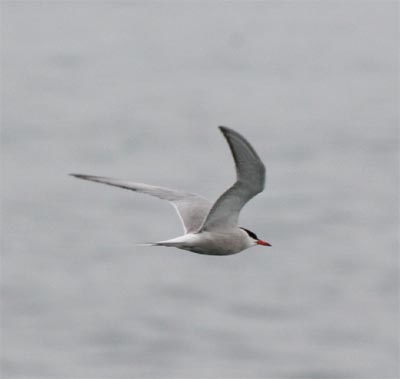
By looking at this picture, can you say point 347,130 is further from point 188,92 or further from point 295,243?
point 295,243

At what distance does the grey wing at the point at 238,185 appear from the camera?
30.5 feet

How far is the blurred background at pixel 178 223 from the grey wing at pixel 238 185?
1735 centimetres

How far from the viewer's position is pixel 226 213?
10.5m

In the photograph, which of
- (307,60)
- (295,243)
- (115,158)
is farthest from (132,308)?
(307,60)

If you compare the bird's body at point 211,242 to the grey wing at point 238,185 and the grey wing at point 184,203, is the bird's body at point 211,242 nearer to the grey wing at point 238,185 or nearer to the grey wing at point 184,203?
the grey wing at point 238,185

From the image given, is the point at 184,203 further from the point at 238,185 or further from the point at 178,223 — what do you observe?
the point at 178,223

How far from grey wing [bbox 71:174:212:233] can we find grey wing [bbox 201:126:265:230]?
656 millimetres

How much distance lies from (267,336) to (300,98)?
3138cm

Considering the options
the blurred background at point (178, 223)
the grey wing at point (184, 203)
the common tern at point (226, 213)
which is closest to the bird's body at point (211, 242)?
the common tern at point (226, 213)

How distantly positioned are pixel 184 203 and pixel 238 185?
1919 mm

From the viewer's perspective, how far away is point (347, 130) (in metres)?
52.1

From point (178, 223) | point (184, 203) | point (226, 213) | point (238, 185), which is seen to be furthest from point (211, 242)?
point (178, 223)

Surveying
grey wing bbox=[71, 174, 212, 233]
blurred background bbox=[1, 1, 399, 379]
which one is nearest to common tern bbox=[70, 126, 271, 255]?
grey wing bbox=[71, 174, 212, 233]

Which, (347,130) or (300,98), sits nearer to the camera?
(347,130)
